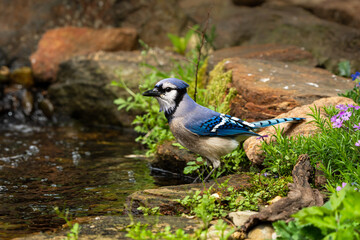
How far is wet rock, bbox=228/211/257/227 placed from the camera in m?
3.22

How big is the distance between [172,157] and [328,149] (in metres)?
2.04

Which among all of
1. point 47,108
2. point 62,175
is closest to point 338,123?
point 62,175

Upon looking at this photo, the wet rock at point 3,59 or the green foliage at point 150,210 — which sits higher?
the wet rock at point 3,59

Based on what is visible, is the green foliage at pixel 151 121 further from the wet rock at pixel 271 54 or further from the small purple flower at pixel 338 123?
the small purple flower at pixel 338 123

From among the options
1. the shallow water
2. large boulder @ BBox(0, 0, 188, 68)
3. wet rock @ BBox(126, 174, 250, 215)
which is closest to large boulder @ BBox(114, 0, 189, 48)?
large boulder @ BBox(0, 0, 188, 68)

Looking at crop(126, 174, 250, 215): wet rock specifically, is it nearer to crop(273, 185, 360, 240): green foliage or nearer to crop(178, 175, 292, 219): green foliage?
crop(178, 175, 292, 219): green foliage

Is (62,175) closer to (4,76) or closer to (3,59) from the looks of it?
(4,76)

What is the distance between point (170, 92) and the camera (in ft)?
13.9

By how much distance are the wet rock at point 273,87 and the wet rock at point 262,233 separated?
2.04 m

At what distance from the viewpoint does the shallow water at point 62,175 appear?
12.6 feet

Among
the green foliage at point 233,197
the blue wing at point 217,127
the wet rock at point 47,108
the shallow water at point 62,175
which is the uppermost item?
the blue wing at point 217,127

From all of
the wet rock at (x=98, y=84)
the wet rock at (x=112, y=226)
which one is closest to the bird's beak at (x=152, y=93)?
the wet rock at (x=112, y=226)

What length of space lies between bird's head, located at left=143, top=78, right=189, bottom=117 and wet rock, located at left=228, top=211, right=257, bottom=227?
A: 1312 mm

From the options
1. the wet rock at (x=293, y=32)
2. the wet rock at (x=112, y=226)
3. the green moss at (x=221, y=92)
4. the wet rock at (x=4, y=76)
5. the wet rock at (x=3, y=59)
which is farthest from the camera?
the wet rock at (x=3, y=59)
